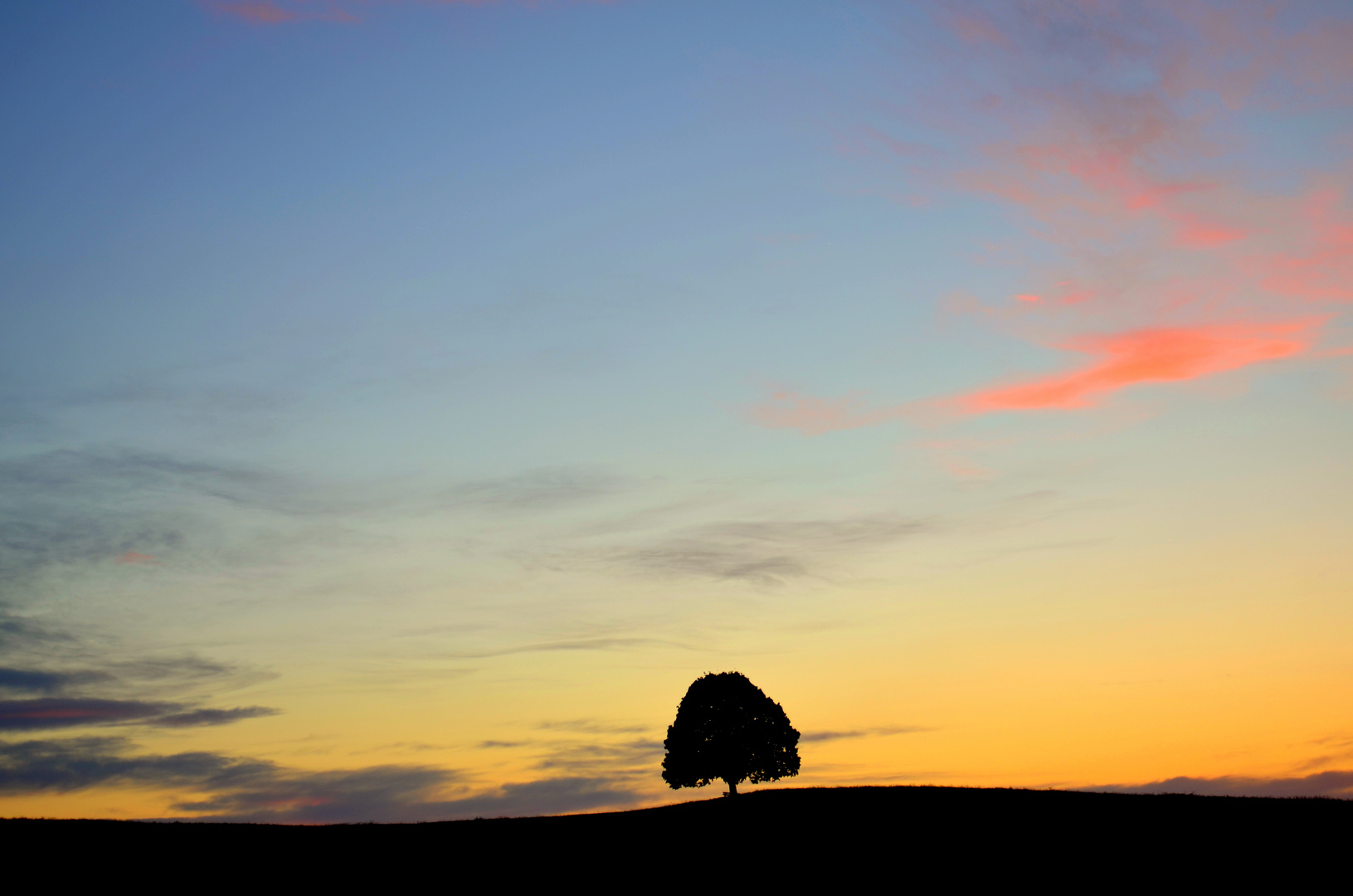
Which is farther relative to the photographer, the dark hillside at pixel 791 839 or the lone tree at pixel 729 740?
the lone tree at pixel 729 740

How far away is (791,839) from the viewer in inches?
1619

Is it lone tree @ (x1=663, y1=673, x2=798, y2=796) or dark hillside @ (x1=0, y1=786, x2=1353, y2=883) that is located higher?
lone tree @ (x1=663, y1=673, x2=798, y2=796)

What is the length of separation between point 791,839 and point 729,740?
3136 cm

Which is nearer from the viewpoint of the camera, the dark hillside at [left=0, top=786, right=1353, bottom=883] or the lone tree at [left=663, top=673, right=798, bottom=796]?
the dark hillside at [left=0, top=786, right=1353, bottom=883]

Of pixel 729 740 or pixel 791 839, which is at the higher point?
pixel 729 740

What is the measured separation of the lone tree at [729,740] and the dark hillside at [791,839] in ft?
74.4

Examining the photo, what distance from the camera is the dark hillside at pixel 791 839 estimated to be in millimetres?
36938

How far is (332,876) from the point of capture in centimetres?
3559

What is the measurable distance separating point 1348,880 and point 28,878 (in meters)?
41.2

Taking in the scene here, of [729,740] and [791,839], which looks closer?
[791,839]

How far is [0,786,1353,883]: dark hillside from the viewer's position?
121 ft

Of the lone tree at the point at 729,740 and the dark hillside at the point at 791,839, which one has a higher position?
the lone tree at the point at 729,740

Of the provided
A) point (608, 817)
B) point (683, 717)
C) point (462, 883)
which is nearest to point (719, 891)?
point (462, 883)

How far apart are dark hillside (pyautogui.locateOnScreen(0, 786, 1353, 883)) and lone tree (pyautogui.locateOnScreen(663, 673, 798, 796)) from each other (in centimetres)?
2269
